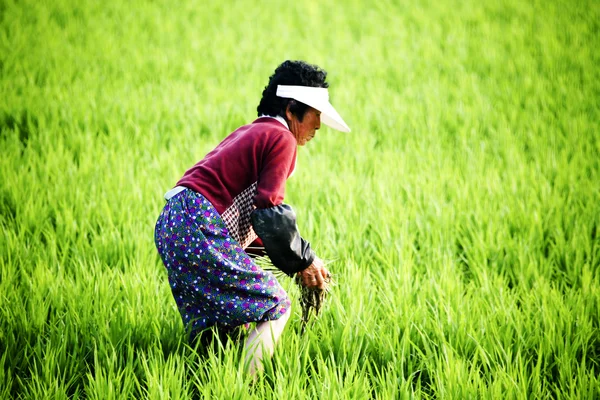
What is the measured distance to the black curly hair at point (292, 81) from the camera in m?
1.61

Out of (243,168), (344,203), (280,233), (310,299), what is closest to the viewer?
(280,233)

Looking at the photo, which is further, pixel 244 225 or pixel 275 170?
pixel 244 225

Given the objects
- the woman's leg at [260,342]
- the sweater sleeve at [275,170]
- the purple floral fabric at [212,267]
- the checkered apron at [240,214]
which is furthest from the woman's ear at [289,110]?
the woman's leg at [260,342]

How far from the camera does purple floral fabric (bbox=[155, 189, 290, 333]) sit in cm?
153

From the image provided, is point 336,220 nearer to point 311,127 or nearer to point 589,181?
point 311,127

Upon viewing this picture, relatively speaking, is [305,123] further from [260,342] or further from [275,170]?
[260,342]

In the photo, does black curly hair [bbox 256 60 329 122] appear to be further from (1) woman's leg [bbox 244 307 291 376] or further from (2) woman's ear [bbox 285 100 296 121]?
(1) woman's leg [bbox 244 307 291 376]

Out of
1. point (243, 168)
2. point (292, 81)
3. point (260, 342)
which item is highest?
point (292, 81)

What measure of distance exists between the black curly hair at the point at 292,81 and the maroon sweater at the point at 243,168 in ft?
0.21

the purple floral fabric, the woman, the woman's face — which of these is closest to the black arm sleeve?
the woman

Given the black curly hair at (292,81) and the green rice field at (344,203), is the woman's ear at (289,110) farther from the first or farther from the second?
the green rice field at (344,203)

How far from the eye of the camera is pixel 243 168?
1571 mm

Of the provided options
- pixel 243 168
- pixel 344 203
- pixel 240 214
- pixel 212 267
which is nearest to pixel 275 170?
pixel 243 168

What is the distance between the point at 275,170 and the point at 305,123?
0.25m
